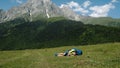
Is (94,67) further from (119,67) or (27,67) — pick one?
(27,67)

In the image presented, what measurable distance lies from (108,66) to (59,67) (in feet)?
20.6

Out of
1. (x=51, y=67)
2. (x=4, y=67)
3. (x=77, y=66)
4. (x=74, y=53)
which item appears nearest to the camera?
(x=77, y=66)

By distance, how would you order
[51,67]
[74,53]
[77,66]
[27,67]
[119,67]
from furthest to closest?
[74,53]
[27,67]
[51,67]
[77,66]
[119,67]

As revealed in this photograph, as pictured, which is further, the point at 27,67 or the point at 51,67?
the point at 27,67

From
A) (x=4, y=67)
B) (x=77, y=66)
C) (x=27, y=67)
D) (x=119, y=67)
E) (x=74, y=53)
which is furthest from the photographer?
(x=74, y=53)

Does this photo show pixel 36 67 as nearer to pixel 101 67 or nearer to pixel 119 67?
pixel 101 67

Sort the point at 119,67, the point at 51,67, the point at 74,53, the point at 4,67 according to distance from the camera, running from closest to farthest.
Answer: the point at 119,67 → the point at 51,67 → the point at 4,67 → the point at 74,53

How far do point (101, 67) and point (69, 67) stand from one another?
4455 mm

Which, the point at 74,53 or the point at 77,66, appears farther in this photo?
the point at 74,53

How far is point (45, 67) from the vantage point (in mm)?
31453

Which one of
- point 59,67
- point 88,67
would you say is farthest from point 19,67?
point 88,67

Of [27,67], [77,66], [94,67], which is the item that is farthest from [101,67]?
[27,67]

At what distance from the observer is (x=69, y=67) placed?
1128 inches

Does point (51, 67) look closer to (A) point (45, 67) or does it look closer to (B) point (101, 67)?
(A) point (45, 67)
